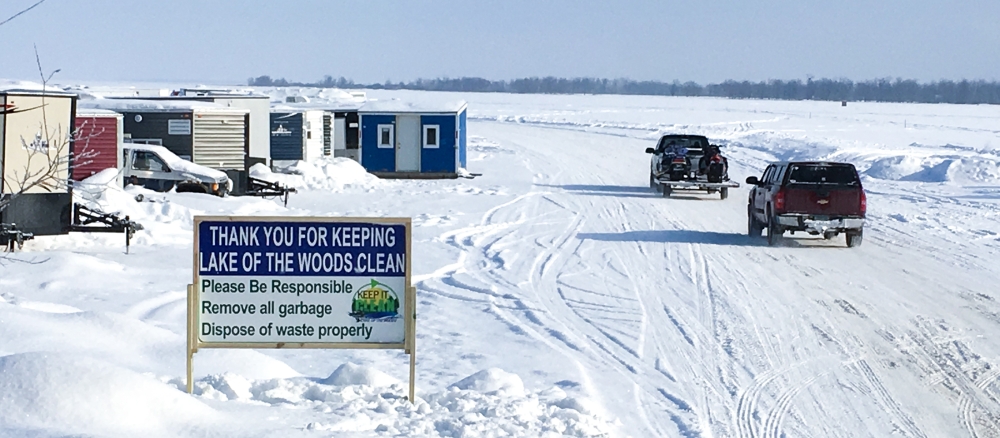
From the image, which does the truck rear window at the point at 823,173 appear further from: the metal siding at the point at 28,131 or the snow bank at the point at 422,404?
the snow bank at the point at 422,404

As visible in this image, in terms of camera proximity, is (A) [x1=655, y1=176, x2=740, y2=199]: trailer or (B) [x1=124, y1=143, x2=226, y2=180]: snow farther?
(A) [x1=655, y1=176, x2=740, y2=199]: trailer

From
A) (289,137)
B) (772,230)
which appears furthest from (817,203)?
(289,137)

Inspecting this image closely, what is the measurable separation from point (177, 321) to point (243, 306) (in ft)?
15.3

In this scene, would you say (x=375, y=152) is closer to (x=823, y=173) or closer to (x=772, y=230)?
(x=823, y=173)

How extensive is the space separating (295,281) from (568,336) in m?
4.43

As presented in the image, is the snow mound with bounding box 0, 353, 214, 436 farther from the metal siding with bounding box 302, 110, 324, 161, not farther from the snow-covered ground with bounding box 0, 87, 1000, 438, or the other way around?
the metal siding with bounding box 302, 110, 324, 161

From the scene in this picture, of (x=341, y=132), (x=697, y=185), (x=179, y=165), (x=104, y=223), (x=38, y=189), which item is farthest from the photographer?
(x=341, y=132)

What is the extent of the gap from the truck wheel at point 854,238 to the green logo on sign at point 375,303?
1313 cm

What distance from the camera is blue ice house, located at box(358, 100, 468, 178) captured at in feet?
127

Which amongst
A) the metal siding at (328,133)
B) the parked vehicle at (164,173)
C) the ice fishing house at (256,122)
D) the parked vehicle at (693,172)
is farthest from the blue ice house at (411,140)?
the parked vehicle at (164,173)

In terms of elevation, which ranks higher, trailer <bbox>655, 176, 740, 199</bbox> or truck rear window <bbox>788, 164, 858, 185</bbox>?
truck rear window <bbox>788, 164, 858, 185</bbox>

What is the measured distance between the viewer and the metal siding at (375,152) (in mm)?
38969

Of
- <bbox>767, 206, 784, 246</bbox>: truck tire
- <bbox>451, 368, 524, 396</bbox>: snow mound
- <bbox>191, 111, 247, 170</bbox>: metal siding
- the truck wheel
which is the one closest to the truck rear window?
<bbox>767, 206, 784, 246</bbox>: truck tire

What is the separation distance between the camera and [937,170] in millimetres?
38562
